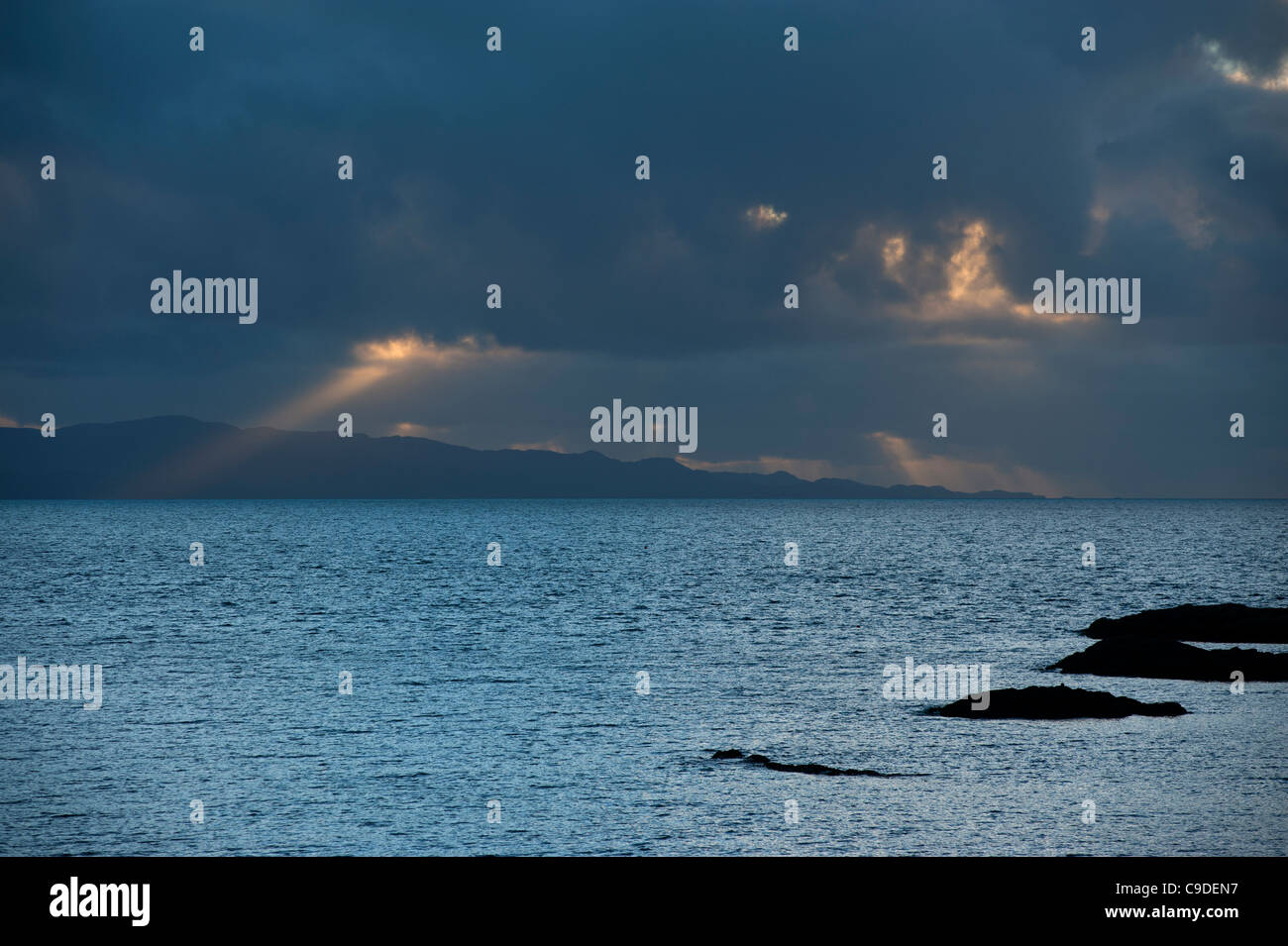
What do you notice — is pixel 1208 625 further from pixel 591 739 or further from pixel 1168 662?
pixel 591 739

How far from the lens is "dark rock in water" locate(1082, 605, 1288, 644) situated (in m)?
64.3

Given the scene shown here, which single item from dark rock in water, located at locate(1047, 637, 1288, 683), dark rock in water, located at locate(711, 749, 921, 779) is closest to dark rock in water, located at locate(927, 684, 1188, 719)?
dark rock in water, located at locate(1047, 637, 1288, 683)

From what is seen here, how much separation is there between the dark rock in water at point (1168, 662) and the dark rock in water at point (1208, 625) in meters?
9.37

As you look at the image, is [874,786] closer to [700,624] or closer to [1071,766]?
[1071,766]

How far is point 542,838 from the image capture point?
94.2 ft

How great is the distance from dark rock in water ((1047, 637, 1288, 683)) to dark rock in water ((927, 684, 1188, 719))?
369 inches

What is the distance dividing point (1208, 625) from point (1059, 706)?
98.2 ft

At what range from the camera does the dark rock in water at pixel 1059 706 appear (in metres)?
42.4

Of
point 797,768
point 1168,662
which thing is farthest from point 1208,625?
point 797,768

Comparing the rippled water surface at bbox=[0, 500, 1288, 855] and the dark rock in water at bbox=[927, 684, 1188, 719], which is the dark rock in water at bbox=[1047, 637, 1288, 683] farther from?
the dark rock in water at bbox=[927, 684, 1188, 719]

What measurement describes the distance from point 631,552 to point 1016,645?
370 feet
